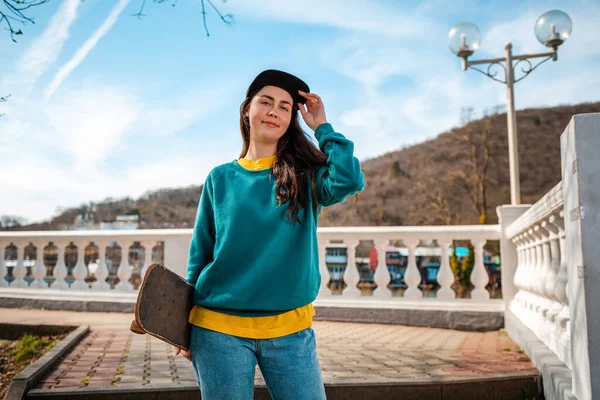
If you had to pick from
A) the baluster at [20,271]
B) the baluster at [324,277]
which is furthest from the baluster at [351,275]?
the baluster at [20,271]

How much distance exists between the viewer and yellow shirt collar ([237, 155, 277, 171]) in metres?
1.68

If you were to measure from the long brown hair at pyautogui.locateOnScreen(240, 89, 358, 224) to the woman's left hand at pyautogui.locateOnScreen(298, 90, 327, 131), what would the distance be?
6 cm

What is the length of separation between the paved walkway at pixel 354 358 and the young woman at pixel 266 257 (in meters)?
1.41

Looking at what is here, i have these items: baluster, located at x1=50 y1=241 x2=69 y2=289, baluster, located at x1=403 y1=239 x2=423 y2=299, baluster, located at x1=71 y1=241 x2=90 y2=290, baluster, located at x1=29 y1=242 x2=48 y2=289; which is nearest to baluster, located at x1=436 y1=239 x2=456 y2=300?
baluster, located at x1=403 y1=239 x2=423 y2=299

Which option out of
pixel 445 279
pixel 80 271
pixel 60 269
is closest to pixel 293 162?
pixel 445 279

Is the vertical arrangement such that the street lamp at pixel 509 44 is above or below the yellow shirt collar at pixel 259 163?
above

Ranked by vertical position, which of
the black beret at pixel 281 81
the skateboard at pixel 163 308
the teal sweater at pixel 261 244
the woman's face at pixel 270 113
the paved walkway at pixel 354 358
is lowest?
the paved walkway at pixel 354 358

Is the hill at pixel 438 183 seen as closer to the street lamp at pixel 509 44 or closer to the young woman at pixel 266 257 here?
the street lamp at pixel 509 44

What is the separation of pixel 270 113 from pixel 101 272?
5587mm

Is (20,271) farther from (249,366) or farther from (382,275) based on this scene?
(249,366)

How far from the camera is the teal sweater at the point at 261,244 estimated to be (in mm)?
1474

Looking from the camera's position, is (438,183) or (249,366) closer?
(249,366)

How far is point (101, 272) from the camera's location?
6516 mm

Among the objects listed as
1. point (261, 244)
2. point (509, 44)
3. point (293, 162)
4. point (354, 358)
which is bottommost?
point (354, 358)
